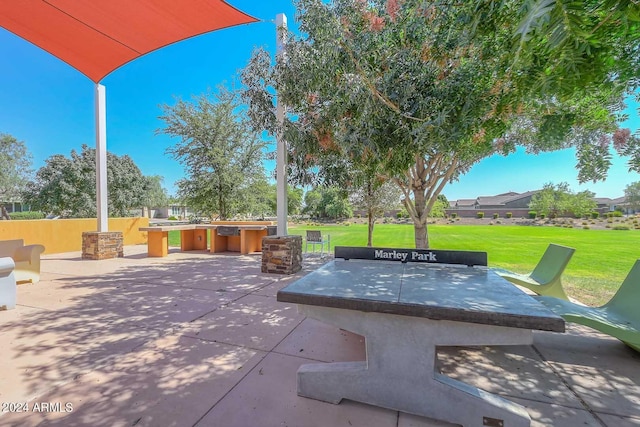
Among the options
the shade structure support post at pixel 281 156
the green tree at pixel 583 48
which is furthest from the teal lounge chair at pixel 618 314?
the shade structure support post at pixel 281 156

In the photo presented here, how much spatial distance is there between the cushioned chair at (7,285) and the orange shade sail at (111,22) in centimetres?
428

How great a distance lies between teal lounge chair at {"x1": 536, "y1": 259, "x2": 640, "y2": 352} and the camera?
2658 mm

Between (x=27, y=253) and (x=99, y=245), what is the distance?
302cm

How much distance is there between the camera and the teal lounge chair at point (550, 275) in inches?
159

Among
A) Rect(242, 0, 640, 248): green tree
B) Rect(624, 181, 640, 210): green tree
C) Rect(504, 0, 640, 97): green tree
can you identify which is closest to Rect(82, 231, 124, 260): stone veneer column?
Rect(242, 0, 640, 248): green tree

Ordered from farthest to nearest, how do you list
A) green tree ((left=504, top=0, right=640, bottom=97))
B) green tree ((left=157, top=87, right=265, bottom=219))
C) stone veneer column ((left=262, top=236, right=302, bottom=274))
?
green tree ((left=157, top=87, right=265, bottom=219))
stone veneer column ((left=262, top=236, right=302, bottom=274))
green tree ((left=504, top=0, right=640, bottom=97))

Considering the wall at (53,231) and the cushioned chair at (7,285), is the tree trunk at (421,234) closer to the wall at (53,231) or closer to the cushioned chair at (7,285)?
the cushioned chair at (7,285)

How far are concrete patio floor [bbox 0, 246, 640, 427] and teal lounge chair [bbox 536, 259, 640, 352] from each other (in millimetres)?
320

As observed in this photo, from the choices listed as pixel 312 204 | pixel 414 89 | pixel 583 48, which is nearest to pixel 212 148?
pixel 414 89

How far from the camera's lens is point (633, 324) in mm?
2818

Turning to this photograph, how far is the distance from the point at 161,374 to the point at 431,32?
4.95 m

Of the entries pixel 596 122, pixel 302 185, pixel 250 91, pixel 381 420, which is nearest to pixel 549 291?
pixel 596 122

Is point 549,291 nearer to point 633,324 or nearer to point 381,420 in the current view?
point 633,324

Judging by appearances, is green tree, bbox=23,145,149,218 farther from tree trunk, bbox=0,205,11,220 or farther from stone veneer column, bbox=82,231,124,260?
stone veneer column, bbox=82,231,124,260
